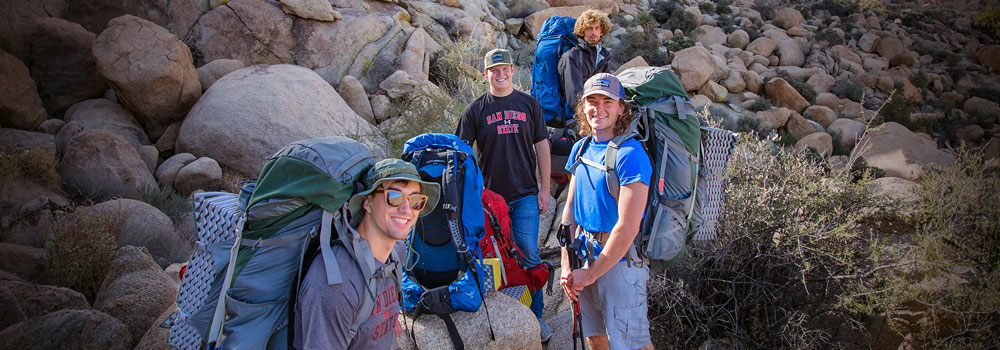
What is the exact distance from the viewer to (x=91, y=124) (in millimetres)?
7766

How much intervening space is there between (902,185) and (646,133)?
203 inches

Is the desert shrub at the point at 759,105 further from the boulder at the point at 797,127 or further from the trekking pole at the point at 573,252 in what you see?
the trekking pole at the point at 573,252

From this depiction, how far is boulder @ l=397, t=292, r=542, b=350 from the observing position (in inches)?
129

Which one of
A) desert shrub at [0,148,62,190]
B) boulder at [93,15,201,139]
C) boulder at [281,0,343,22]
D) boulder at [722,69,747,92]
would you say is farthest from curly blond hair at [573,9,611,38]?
boulder at [722,69,747,92]

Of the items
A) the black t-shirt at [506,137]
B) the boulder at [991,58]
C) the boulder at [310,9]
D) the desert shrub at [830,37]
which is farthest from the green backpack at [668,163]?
the boulder at [991,58]

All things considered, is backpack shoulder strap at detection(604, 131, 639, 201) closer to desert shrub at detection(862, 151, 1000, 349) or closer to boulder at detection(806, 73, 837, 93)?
desert shrub at detection(862, 151, 1000, 349)

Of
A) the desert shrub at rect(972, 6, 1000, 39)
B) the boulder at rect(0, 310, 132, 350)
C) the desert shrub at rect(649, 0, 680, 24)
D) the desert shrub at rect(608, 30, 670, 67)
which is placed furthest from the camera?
the desert shrub at rect(972, 6, 1000, 39)

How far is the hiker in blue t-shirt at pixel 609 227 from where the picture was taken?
8.91 ft

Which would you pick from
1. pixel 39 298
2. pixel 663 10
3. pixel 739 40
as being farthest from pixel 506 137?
pixel 663 10

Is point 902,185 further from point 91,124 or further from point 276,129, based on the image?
point 91,124

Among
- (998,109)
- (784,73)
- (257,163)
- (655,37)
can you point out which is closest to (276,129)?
(257,163)

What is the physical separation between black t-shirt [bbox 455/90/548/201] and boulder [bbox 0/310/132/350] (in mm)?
2753

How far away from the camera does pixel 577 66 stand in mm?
5375

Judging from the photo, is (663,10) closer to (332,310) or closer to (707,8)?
(707,8)
